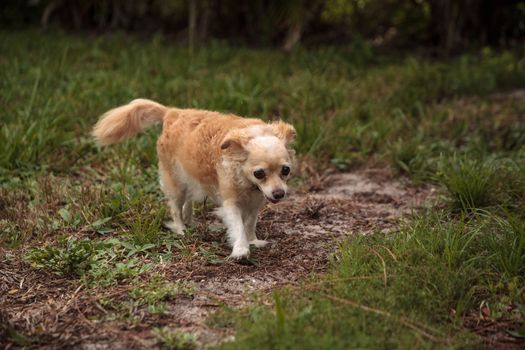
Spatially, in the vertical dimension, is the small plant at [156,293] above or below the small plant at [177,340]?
below

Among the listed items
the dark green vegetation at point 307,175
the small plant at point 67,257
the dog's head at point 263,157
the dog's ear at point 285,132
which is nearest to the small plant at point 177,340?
the dark green vegetation at point 307,175

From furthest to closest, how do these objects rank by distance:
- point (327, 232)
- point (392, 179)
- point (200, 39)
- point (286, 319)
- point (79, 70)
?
point (200, 39) < point (79, 70) < point (392, 179) < point (327, 232) < point (286, 319)

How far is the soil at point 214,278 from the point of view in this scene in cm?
347

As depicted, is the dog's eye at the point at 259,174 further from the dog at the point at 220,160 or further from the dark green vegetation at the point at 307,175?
the dark green vegetation at the point at 307,175

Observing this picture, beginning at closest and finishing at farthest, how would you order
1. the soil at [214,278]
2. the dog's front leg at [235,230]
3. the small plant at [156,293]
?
the soil at [214,278]
the small plant at [156,293]
the dog's front leg at [235,230]

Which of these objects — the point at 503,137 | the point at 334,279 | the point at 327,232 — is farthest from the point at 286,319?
the point at 503,137

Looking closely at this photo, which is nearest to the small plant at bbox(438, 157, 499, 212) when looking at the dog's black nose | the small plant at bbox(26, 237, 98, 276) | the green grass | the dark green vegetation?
the dark green vegetation

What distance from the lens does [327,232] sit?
5.05 metres

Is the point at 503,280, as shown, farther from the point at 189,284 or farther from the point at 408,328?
the point at 189,284

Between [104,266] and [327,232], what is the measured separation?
5.54 ft

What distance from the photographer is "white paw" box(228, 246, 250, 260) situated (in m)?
4.32

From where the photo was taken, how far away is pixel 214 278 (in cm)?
416

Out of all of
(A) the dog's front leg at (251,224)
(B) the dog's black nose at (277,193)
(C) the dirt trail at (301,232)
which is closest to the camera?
(C) the dirt trail at (301,232)

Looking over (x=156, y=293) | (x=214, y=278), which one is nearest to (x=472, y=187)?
(x=214, y=278)
